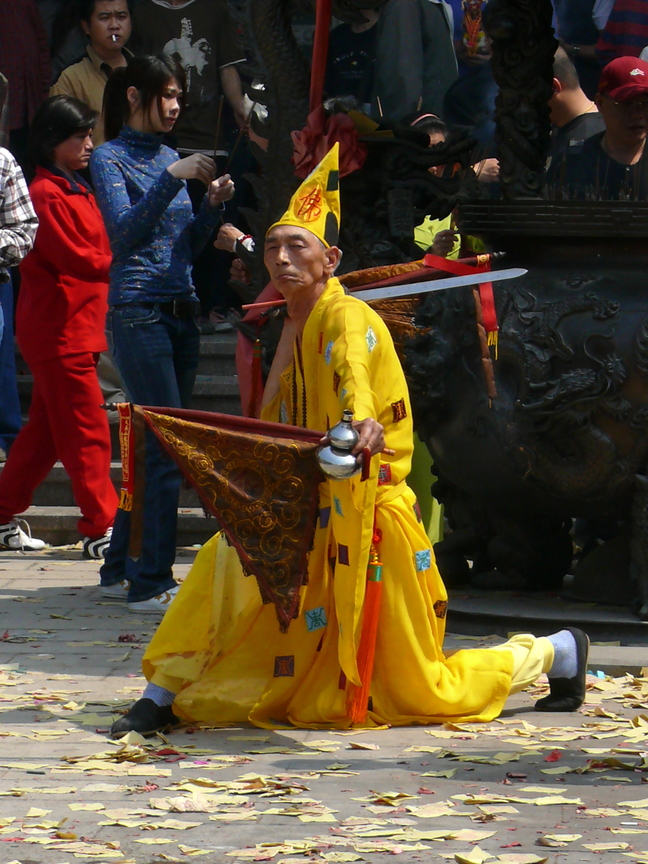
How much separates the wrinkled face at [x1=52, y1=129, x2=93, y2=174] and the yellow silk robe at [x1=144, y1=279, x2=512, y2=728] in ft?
10.2

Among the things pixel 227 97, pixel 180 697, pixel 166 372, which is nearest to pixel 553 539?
pixel 166 372

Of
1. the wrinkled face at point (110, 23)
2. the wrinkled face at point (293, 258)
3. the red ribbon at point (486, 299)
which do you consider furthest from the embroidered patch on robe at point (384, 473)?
the wrinkled face at point (110, 23)

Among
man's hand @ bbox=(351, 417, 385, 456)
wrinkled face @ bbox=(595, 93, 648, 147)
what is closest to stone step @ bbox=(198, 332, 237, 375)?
wrinkled face @ bbox=(595, 93, 648, 147)

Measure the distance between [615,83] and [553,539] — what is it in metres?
2.01

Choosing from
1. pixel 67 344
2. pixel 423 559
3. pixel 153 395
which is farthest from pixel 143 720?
pixel 67 344

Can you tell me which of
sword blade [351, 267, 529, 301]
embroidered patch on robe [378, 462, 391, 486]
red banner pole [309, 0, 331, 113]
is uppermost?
red banner pole [309, 0, 331, 113]

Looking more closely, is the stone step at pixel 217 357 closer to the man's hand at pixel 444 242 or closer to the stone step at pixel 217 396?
the stone step at pixel 217 396

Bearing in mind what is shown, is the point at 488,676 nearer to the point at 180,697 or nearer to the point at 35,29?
the point at 180,697

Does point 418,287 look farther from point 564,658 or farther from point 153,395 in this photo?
point 153,395

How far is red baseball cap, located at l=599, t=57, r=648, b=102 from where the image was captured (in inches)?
265

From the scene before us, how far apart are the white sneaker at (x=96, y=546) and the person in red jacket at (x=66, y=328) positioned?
14mm

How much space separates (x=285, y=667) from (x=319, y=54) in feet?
10.3

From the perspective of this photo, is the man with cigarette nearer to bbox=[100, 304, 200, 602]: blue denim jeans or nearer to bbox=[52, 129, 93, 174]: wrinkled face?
bbox=[52, 129, 93, 174]: wrinkled face

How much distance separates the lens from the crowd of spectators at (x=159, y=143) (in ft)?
23.6
